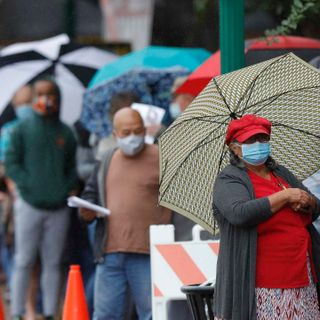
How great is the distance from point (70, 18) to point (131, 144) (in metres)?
8.50

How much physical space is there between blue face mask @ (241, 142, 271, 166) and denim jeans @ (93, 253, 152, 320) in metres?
2.81

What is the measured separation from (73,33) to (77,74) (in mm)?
4798

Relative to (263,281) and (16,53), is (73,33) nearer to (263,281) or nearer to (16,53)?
(16,53)

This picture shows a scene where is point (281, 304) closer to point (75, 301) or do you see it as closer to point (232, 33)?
point (232, 33)

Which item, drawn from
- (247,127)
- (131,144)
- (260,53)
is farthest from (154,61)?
(247,127)

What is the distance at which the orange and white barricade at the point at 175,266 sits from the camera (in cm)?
819

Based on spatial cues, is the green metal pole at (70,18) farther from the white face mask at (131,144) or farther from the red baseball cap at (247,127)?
the red baseball cap at (247,127)

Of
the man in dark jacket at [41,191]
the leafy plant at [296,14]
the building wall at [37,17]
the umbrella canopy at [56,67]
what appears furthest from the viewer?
the building wall at [37,17]

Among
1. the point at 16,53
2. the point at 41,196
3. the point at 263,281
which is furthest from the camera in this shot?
the point at 16,53

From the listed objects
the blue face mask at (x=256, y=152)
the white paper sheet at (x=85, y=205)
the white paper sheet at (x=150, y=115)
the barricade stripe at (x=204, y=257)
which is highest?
the white paper sheet at (x=150, y=115)

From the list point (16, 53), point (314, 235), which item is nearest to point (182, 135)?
point (314, 235)

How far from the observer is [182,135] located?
286 inches

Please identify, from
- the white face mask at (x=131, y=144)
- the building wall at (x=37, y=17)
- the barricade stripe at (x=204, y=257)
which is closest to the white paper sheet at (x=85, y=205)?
the white face mask at (x=131, y=144)

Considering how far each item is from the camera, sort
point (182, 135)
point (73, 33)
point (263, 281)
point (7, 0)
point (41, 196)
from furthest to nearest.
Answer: point (7, 0) → point (73, 33) → point (41, 196) → point (182, 135) → point (263, 281)
